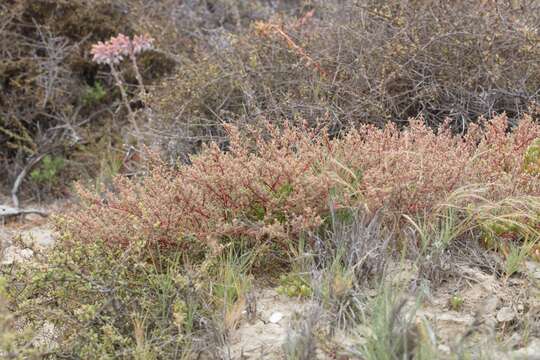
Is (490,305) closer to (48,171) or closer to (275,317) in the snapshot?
(275,317)

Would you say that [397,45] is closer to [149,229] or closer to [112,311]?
[149,229]

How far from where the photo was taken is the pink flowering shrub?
341 cm

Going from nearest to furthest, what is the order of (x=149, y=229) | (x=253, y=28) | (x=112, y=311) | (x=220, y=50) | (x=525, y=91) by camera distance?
(x=112, y=311)
(x=149, y=229)
(x=525, y=91)
(x=220, y=50)
(x=253, y=28)

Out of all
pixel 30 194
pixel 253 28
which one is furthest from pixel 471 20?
pixel 30 194

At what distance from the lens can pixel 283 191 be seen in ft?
11.8

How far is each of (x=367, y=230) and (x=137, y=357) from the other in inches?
43.8

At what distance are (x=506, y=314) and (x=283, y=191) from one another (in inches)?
46.1

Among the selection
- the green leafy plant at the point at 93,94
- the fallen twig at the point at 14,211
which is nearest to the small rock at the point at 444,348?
the fallen twig at the point at 14,211

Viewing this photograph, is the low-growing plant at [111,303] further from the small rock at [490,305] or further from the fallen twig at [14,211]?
the fallen twig at [14,211]

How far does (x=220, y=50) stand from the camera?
18.5ft

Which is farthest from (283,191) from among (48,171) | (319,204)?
(48,171)

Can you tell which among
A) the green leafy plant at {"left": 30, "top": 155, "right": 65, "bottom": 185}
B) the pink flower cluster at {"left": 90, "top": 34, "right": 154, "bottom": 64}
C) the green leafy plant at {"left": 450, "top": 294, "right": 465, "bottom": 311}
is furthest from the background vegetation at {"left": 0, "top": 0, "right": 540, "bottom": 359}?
the green leafy plant at {"left": 30, "top": 155, "right": 65, "bottom": 185}

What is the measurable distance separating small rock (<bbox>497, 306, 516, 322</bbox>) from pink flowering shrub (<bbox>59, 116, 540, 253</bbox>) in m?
0.61

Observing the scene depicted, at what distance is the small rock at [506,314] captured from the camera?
300 centimetres
